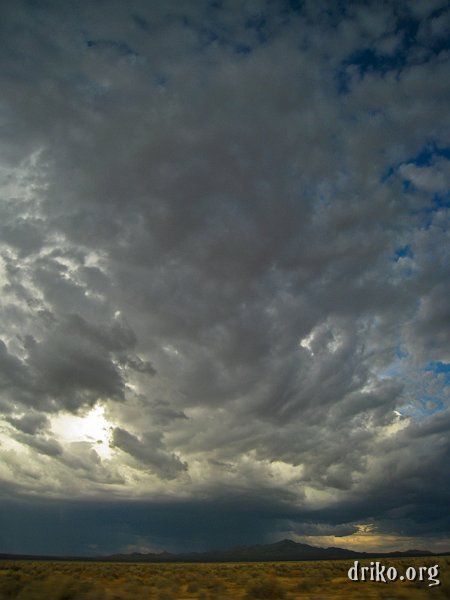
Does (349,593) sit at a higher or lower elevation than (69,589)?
lower

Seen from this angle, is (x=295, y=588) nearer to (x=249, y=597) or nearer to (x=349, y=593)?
(x=349, y=593)

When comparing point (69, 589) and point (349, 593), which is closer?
point (69, 589)

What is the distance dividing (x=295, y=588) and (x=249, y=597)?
20.5 ft

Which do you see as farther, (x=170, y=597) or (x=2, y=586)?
(x=170, y=597)

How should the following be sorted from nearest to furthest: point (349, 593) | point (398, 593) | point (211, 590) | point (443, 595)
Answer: point (443, 595) → point (398, 593) → point (349, 593) → point (211, 590)

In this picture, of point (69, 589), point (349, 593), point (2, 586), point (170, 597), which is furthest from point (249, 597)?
point (2, 586)

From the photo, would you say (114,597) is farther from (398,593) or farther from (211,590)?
(398,593)

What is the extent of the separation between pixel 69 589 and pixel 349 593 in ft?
53.6

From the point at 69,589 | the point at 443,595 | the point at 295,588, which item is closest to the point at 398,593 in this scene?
the point at 443,595

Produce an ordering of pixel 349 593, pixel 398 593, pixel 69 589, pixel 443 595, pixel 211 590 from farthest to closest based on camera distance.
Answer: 1. pixel 211 590
2. pixel 349 593
3. pixel 398 593
4. pixel 443 595
5. pixel 69 589

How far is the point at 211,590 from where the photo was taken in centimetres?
2575

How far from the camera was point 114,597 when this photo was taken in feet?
66.2

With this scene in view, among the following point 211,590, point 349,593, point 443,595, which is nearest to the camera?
point 443,595

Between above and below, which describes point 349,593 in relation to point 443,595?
below
